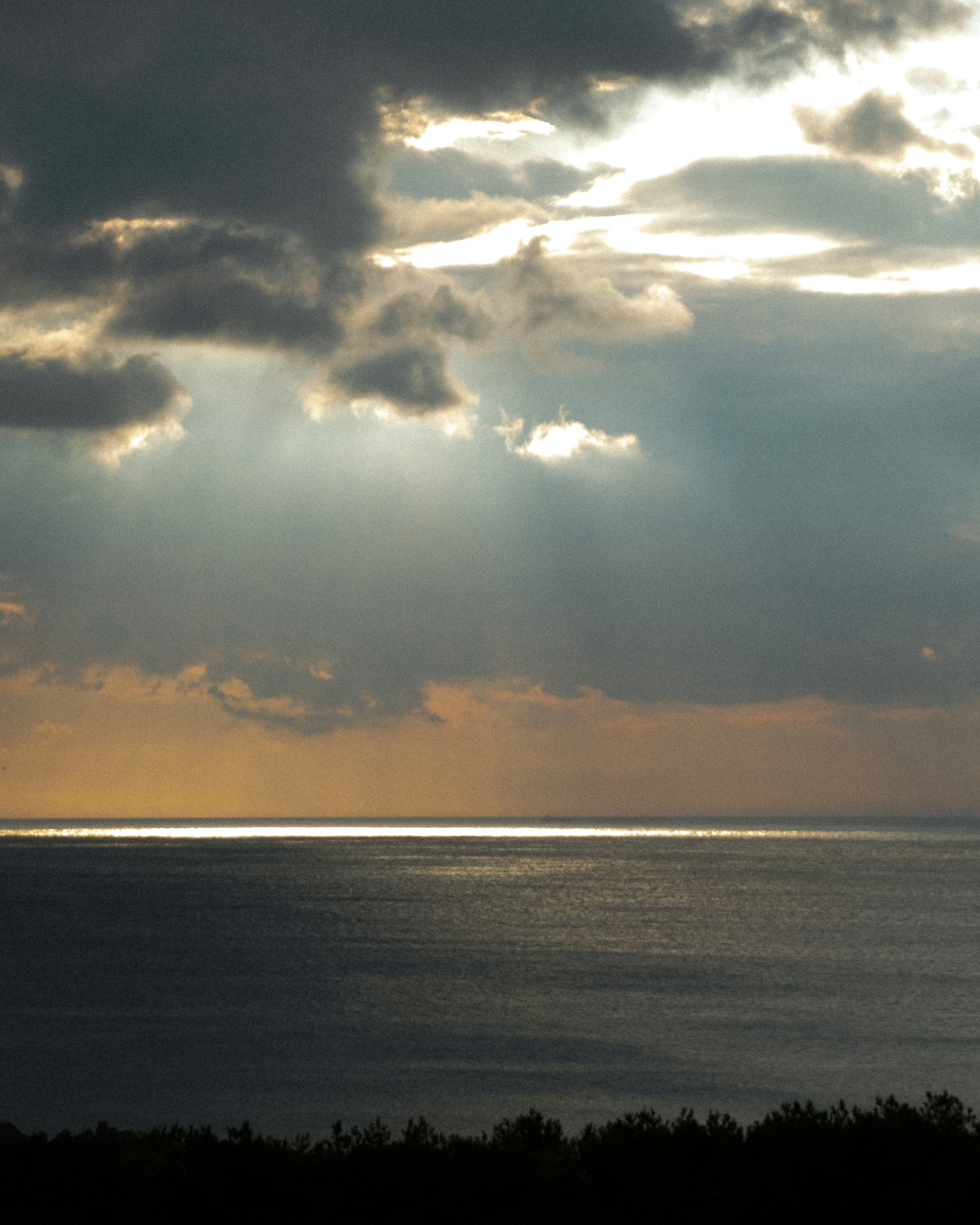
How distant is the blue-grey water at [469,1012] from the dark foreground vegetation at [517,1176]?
21553mm

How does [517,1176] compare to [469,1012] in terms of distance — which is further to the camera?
[469,1012]

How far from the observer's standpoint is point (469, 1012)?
65.4m

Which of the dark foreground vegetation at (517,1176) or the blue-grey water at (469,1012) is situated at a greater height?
the dark foreground vegetation at (517,1176)

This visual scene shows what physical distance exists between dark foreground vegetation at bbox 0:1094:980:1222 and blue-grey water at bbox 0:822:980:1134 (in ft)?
70.7

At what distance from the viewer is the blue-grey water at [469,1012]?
148 ft

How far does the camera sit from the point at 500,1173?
18906mm

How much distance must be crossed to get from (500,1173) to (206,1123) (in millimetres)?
25483

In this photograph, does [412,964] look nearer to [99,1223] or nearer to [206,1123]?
[206,1123]

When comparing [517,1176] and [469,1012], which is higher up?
[517,1176]

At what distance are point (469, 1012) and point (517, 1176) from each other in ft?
158

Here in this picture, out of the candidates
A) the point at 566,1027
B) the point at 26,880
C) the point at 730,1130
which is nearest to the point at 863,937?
the point at 566,1027

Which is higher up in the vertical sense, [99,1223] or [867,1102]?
[99,1223]

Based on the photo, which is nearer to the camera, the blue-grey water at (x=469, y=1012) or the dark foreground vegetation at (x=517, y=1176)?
the dark foreground vegetation at (x=517, y=1176)

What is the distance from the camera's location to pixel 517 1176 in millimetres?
18734
